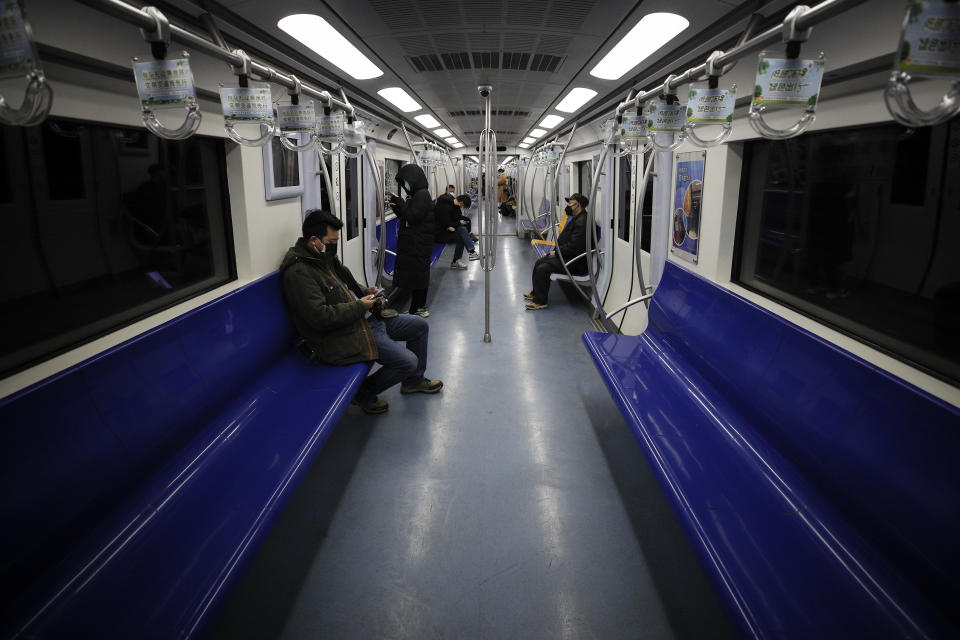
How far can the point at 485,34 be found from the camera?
3.42 metres

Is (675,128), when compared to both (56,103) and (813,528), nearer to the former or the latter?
(813,528)

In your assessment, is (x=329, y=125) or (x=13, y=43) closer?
(x=13, y=43)

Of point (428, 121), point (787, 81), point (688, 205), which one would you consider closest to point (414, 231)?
Result: point (688, 205)

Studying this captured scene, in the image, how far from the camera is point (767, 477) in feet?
6.89

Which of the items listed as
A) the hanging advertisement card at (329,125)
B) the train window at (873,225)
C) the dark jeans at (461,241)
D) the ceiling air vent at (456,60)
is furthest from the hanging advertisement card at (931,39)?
the dark jeans at (461,241)

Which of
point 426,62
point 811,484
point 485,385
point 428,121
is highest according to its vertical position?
point 428,121

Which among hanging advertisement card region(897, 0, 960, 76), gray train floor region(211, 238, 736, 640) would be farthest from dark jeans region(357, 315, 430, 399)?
hanging advertisement card region(897, 0, 960, 76)

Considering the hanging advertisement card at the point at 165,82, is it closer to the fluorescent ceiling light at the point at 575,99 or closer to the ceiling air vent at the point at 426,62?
the ceiling air vent at the point at 426,62

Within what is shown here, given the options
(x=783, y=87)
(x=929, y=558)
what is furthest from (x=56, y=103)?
(x=929, y=558)

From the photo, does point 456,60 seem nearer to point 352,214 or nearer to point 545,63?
point 545,63

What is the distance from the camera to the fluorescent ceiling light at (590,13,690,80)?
2.86m

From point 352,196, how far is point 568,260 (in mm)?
2895

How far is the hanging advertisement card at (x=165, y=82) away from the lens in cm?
172

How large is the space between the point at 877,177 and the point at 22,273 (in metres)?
7.75
